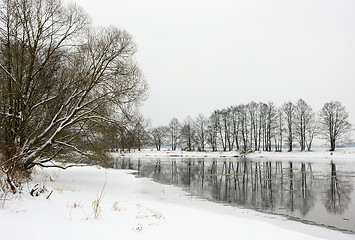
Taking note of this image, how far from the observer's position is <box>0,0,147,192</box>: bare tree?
13.4 m

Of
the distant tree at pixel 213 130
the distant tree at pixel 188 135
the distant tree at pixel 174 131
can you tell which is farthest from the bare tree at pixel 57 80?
the distant tree at pixel 174 131

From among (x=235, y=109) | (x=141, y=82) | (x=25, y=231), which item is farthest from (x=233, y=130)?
(x=25, y=231)

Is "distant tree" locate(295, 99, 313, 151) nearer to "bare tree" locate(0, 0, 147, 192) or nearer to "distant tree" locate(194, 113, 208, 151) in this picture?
"distant tree" locate(194, 113, 208, 151)

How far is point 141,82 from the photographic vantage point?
1591cm

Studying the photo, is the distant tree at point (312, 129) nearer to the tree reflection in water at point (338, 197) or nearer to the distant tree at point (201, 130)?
the distant tree at point (201, 130)

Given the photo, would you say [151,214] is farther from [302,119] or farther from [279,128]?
[279,128]

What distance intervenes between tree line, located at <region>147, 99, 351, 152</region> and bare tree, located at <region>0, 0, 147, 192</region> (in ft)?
168

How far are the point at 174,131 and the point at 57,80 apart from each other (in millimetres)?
80175

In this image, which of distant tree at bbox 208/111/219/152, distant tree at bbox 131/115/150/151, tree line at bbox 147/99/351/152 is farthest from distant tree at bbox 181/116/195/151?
distant tree at bbox 131/115/150/151

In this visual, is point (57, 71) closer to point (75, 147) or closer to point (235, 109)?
point (75, 147)

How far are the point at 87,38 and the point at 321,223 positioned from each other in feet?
52.9

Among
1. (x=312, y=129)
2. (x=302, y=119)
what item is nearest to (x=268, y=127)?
(x=302, y=119)

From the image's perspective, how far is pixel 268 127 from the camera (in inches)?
2709

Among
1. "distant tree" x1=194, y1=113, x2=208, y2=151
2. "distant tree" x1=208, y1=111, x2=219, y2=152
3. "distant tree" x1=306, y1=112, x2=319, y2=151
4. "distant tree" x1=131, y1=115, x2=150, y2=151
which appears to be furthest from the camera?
"distant tree" x1=194, y1=113, x2=208, y2=151
